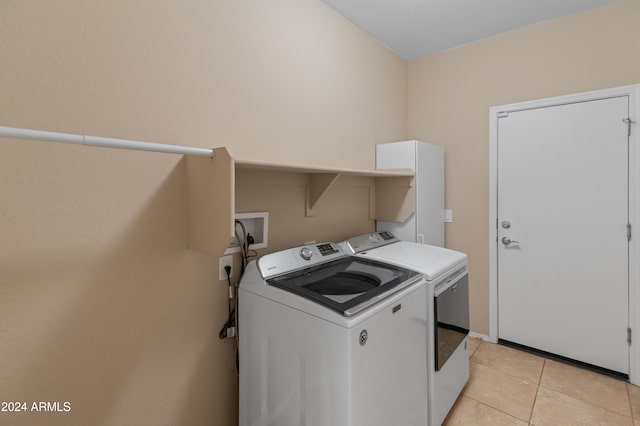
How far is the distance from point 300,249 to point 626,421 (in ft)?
7.21

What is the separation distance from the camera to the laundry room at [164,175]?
1.00 m

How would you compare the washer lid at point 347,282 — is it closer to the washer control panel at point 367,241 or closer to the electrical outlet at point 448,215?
the washer control panel at point 367,241

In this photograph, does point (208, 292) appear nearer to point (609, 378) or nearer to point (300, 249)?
point (300, 249)

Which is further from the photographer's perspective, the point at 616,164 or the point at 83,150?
the point at 616,164

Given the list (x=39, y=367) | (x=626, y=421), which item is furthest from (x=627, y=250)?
(x=39, y=367)

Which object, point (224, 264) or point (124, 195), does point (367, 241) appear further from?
point (124, 195)

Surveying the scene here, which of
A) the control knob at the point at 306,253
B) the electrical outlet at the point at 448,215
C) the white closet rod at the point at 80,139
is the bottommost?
the control knob at the point at 306,253

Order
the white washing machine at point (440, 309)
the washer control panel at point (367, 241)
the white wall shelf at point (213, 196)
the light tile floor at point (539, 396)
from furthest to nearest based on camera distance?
the washer control panel at point (367, 241) → the light tile floor at point (539, 396) → the white washing machine at point (440, 309) → the white wall shelf at point (213, 196)

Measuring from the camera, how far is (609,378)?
7.09 ft

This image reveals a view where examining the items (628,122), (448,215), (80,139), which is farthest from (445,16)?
(80,139)

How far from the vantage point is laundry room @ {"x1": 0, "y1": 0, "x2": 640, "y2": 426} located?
1005mm

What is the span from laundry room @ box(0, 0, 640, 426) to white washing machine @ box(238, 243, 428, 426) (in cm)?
24

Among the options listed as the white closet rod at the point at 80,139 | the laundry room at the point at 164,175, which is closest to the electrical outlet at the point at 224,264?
the laundry room at the point at 164,175

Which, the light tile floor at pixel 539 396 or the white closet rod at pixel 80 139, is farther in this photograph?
the light tile floor at pixel 539 396
